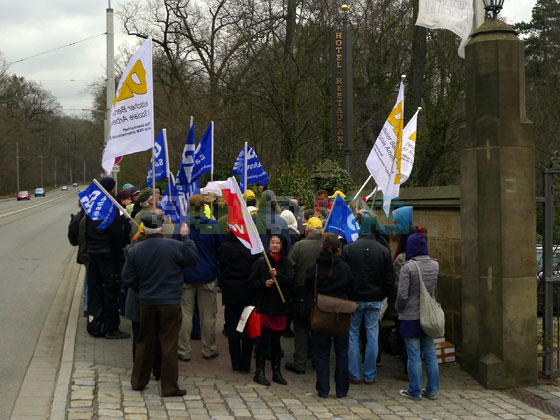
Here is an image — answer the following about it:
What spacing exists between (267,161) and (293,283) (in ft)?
66.3

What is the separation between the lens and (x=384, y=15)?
88.1 feet

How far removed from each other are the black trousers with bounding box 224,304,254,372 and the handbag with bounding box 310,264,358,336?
3.51 feet

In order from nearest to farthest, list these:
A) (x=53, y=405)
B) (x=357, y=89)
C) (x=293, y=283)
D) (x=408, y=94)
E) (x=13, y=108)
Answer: (x=53, y=405) → (x=293, y=283) → (x=408, y=94) → (x=357, y=89) → (x=13, y=108)

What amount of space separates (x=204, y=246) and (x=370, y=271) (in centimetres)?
195

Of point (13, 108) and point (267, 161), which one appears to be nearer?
point (267, 161)

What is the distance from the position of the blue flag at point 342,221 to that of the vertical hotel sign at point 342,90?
9.04 m

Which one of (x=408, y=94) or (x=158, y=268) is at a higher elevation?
(x=408, y=94)

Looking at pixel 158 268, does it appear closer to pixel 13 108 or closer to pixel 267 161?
pixel 267 161

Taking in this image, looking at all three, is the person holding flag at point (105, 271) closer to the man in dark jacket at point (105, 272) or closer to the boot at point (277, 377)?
the man in dark jacket at point (105, 272)

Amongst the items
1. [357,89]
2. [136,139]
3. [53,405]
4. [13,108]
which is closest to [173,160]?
[357,89]

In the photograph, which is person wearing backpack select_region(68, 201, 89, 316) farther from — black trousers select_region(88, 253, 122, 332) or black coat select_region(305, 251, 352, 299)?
black coat select_region(305, 251, 352, 299)

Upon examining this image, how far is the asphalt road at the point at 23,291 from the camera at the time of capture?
7.29 m

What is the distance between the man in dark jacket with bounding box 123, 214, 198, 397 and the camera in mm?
6270

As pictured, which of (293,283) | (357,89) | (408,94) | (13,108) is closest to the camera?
(293,283)
